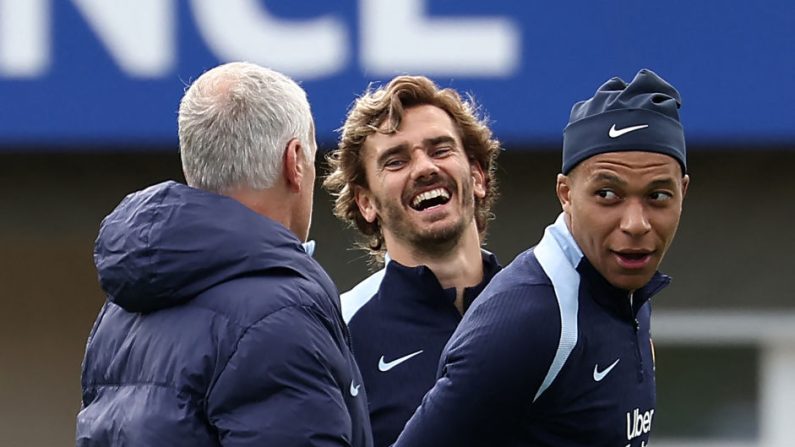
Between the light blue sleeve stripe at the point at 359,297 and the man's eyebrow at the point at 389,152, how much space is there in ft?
0.94

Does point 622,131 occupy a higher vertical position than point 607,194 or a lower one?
higher

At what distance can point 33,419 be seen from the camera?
801 centimetres

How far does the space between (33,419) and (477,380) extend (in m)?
5.63

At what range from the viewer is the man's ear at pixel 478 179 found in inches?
155

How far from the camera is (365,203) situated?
395 cm

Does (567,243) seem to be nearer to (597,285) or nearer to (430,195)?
(597,285)

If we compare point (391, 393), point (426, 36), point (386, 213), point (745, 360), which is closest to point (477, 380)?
point (391, 393)

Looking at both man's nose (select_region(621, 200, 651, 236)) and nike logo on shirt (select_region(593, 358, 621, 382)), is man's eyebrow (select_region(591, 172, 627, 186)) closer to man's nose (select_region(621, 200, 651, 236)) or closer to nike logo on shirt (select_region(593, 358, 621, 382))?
man's nose (select_region(621, 200, 651, 236))

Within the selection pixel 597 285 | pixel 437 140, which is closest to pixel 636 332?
pixel 597 285

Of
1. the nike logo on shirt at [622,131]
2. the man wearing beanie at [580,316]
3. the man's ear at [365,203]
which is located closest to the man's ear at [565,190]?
the man wearing beanie at [580,316]

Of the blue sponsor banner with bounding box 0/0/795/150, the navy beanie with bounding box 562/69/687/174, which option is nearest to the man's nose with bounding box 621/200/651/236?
the navy beanie with bounding box 562/69/687/174

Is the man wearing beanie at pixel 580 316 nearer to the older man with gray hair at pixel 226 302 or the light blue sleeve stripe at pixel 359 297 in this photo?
the older man with gray hair at pixel 226 302

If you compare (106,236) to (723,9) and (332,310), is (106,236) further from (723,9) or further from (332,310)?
(723,9)

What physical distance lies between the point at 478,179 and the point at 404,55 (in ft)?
6.43
